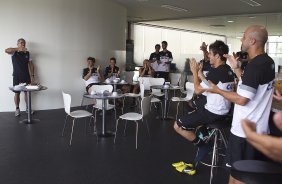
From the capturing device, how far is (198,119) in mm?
3279

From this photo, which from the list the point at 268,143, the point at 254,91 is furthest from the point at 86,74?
the point at 268,143

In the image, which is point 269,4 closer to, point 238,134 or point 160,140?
point 160,140

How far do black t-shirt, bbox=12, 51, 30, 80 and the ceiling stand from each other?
3.51 metres

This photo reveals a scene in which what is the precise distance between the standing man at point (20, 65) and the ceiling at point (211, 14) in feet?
11.4

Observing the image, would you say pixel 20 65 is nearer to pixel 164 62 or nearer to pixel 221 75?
pixel 164 62

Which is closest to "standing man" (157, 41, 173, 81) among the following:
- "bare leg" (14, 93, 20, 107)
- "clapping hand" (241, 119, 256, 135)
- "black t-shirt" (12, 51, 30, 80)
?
"black t-shirt" (12, 51, 30, 80)

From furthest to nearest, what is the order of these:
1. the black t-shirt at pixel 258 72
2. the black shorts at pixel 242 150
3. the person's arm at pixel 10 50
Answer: the person's arm at pixel 10 50
the black shorts at pixel 242 150
the black t-shirt at pixel 258 72

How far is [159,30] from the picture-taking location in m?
12.7

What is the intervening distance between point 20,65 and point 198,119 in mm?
4747

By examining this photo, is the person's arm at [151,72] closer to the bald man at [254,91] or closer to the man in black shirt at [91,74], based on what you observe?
the man in black shirt at [91,74]

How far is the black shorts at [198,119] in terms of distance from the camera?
3208mm

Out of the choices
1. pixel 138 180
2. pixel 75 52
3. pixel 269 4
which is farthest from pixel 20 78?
pixel 269 4

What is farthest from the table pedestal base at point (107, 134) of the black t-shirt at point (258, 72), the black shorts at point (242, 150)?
the black t-shirt at point (258, 72)

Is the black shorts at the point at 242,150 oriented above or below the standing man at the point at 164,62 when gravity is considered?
below
